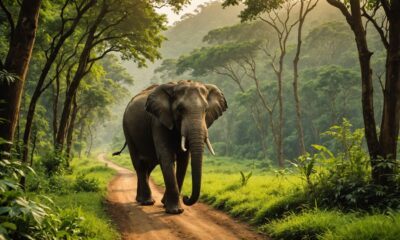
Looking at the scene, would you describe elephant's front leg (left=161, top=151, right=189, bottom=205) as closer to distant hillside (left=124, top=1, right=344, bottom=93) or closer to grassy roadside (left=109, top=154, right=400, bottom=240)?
grassy roadside (left=109, top=154, right=400, bottom=240)

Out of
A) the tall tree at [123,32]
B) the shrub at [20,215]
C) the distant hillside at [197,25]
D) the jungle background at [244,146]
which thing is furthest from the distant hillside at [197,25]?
→ the shrub at [20,215]

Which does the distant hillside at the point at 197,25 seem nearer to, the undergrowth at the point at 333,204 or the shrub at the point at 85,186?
the shrub at the point at 85,186

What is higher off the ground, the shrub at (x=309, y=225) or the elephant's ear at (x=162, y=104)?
the elephant's ear at (x=162, y=104)

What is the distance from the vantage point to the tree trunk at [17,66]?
20.3 feet

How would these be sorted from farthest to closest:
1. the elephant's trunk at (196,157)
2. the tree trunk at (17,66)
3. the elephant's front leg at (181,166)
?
1. the elephant's front leg at (181,166)
2. the elephant's trunk at (196,157)
3. the tree trunk at (17,66)

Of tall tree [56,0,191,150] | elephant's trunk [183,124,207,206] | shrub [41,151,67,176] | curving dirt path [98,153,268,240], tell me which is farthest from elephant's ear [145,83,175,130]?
shrub [41,151,67,176]

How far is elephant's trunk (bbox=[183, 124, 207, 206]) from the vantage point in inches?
320

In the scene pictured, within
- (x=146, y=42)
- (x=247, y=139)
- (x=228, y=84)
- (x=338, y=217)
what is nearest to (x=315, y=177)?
(x=338, y=217)

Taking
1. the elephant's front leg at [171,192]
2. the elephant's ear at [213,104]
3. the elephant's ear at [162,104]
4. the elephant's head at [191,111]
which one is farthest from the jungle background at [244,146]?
the elephant's ear at [162,104]

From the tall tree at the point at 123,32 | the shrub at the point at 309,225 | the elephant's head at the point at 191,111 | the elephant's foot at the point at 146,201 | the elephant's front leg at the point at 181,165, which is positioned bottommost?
the elephant's foot at the point at 146,201

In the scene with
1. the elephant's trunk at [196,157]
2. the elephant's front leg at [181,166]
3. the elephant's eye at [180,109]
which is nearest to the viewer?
the elephant's trunk at [196,157]

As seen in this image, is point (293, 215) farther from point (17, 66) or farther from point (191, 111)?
point (17, 66)

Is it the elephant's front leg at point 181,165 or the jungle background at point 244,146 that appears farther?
the elephant's front leg at point 181,165

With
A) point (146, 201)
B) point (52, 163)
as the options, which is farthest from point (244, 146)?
point (146, 201)
